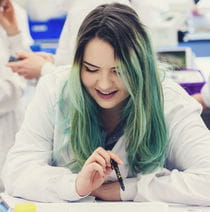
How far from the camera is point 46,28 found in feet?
9.97

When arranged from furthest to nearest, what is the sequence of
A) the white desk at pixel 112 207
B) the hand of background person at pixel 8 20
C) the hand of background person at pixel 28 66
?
1. the hand of background person at pixel 8 20
2. the hand of background person at pixel 28 66
3. the white desk at pixel 112 207

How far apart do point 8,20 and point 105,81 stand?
103 cm

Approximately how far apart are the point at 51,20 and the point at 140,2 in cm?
103

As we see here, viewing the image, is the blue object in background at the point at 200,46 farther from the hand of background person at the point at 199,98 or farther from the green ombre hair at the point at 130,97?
the green ombre hair at the point at 130,97

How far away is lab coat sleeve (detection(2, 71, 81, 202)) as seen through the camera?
1253 mm

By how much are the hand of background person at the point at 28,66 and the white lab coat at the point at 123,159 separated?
1.70 ft

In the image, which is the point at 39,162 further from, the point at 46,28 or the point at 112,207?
the point at 46,28

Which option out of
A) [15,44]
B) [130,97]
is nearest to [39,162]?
[130,97]

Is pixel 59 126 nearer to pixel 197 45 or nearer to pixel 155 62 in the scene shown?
pixel 155 62

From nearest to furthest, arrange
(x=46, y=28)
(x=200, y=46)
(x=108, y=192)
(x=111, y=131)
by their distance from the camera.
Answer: (x=108, y=192)
(x=111, y=131)
(x=46, y=28)
(x=200, y=46)

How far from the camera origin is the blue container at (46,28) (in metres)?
2.99

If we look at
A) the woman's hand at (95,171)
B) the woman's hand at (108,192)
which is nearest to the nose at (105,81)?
the woman's hand at (95,171)

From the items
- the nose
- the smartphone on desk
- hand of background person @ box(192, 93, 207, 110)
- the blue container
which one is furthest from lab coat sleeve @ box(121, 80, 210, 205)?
the blue container

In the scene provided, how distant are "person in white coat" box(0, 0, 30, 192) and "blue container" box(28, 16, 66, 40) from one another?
0.88m
